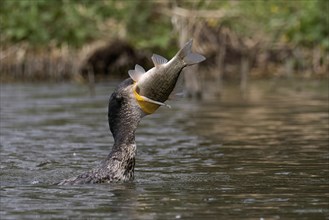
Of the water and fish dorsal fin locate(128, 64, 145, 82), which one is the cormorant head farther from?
the water

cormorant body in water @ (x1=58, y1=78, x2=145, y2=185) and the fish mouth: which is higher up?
the fish mouth

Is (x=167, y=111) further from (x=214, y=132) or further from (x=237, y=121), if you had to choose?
(x=214, y=132)

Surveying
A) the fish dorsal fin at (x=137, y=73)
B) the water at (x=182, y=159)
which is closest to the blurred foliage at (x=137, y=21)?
the water at (x=182, y=159)

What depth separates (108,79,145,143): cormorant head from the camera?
11.9 meters

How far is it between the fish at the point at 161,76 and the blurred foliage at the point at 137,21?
22.9 metres

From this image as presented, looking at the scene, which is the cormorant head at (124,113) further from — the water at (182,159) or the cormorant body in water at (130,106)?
the water at (182,159)

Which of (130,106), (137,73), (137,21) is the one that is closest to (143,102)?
(130,106)

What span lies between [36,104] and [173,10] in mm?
8608

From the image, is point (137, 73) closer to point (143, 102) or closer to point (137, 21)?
point (143, 102)

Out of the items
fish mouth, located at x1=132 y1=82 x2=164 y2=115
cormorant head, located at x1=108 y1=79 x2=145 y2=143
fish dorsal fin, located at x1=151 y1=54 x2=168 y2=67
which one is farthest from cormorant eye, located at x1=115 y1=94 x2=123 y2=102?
fish dorsal fin, located at x1=151 y1=54 x2=168 y2=67

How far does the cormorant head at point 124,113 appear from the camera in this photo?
1193 cm

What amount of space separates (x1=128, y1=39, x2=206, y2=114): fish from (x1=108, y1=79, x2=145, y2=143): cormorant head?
0.61 ft

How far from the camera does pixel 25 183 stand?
12.4 m

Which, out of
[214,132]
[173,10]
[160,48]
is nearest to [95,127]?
[214,132]
